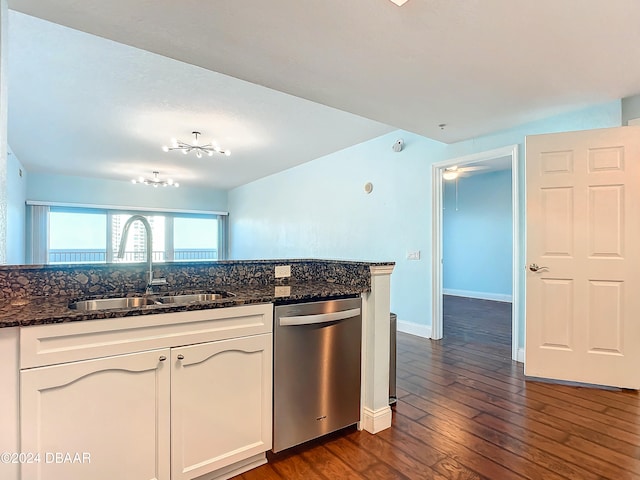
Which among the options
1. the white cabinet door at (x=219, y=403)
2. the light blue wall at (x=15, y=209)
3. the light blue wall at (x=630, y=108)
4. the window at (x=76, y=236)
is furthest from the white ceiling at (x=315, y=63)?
the window at (x=76, y=236)

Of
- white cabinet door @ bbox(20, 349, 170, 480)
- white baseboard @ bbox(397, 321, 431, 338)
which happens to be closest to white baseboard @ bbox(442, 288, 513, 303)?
white baseboard @ bbox(397, 321, 431, 338)

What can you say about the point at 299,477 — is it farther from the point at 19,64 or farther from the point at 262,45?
the point at 19,64

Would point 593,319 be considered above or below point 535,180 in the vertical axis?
below

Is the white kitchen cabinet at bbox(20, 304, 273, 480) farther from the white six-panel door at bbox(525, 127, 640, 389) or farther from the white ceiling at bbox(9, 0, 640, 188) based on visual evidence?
the white six-panel door at bbox(525, 127, 640, 389)

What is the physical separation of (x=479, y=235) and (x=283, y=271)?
5990 millimetres

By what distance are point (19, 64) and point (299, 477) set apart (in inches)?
Result: 143

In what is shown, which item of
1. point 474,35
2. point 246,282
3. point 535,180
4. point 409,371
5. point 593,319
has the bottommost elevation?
point 409,371

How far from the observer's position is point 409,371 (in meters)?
3.06

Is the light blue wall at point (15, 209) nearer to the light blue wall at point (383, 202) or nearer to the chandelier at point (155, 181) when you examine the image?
the chandelier at point (155, 181)

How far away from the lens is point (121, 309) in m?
1.35

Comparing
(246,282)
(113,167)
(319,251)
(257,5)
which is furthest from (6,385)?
(113,167)

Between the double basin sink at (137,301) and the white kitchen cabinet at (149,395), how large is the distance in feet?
0.85

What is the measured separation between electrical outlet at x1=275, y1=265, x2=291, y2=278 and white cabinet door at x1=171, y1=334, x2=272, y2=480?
27.9 inches

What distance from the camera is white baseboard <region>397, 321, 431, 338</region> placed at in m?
4.14
